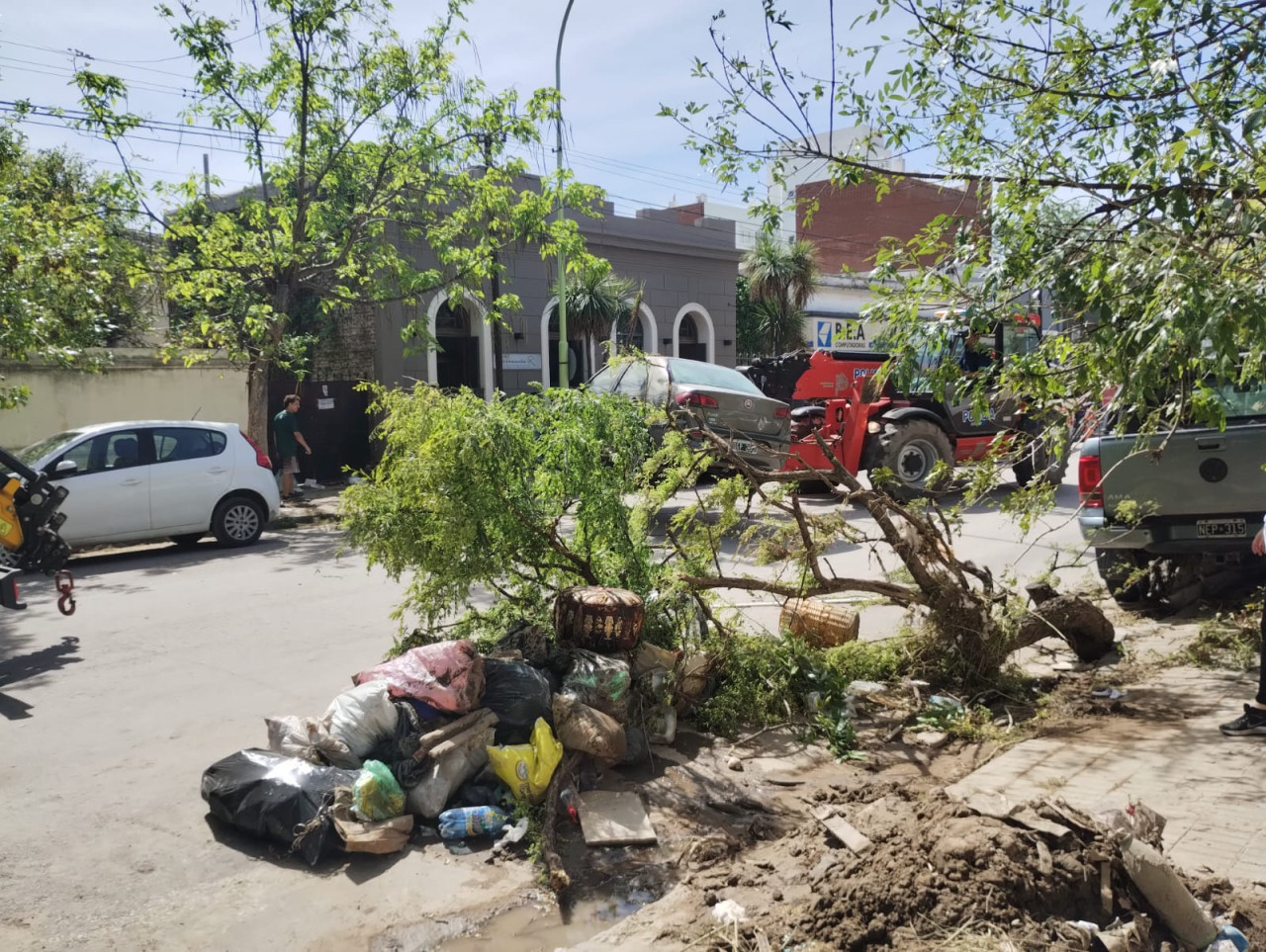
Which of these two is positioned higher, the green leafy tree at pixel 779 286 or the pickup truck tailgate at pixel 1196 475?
the green leafy tree at pixel 779 286

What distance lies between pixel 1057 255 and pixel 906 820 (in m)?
3.28

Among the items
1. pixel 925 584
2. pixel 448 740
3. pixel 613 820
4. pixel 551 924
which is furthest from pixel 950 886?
pixel 925 584

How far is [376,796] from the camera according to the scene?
4410 mm

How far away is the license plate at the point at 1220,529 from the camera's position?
22.5ft

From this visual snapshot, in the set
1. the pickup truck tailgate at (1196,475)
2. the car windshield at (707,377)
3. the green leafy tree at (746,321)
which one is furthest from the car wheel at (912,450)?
the green leafy tree at (746,321)

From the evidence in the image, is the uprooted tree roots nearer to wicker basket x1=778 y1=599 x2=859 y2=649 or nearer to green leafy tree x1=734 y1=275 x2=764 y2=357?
wicker basket x1=778 y1=599 x2=859 y2=649

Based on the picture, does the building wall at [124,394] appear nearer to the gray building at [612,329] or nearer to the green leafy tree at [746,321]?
the gray building at [612,329]

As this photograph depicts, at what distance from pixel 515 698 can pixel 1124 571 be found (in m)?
5.13

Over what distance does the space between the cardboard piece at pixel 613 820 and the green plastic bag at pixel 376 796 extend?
81cm

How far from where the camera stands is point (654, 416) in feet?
20.3

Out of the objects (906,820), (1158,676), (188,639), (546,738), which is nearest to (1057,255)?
(1158,676)

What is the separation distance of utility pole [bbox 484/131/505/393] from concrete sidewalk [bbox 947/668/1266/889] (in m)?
7.78

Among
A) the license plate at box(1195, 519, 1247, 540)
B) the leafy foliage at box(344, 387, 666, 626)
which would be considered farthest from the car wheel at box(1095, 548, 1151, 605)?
the leafy foliage at box(344, 387, 666, 626)

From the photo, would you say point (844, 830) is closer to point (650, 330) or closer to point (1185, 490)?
point (1185, 490)
